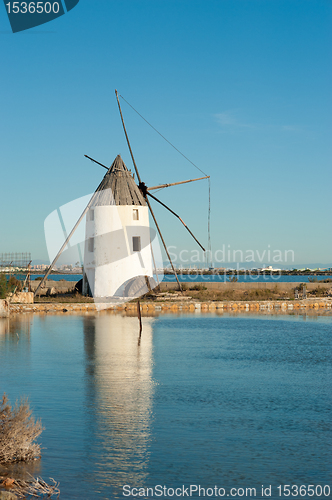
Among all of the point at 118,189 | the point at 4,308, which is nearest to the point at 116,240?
the point at 118,189

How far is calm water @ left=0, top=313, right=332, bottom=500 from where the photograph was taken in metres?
5.30

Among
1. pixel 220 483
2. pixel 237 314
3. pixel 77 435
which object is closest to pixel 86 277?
pixel 237 314

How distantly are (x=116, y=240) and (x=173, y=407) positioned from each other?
17.0 metres

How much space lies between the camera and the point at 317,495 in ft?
16.0

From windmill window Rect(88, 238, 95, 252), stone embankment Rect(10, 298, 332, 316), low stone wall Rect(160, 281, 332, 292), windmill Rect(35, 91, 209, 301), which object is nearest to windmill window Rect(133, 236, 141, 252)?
windmill Rect(35, 91, 209, 301)

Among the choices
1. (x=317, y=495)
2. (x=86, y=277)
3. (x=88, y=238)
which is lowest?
(x=317, y=495)

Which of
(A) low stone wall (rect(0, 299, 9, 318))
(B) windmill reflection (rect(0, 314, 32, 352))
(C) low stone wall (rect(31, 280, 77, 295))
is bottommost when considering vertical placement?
(B) windmill reflection (rect(0, 314, 32, 352))

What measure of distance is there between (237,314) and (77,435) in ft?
57.6

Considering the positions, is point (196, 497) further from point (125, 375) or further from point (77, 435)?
point (125, 375)

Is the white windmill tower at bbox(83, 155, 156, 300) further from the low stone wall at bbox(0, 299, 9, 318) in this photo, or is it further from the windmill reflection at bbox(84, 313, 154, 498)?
the windmill reflection at bbox(84, 313, 154, 498)

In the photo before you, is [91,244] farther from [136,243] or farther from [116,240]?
[136,243]

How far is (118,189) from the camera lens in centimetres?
2506

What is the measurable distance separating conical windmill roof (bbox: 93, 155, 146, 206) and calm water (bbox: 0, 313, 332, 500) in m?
9.93
